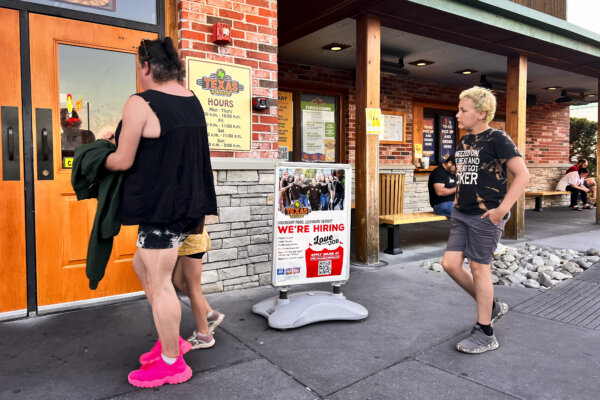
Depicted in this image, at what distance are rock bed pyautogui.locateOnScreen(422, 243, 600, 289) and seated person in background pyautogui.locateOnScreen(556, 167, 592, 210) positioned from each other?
286 inches

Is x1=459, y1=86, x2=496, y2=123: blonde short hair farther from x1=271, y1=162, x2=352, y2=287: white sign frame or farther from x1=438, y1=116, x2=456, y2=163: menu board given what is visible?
x1=438, y1=116, x2=456, y2=163: menu board

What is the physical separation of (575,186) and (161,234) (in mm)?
12893

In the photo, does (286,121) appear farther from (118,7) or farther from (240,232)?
(118,7)

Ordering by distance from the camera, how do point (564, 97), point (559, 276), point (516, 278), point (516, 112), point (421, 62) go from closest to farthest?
1. point (516, 278)
2. point (559, 276)
3. point (516, 112)
4. point (421, 62)
5. point (564, 97)

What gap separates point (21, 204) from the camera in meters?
3.36

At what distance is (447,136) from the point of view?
1016 cm

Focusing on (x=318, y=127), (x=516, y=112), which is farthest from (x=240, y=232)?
(x=516, y=112)

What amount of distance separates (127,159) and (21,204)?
5.57 ft

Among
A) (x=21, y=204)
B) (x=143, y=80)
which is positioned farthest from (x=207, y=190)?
(x=21, y=204)

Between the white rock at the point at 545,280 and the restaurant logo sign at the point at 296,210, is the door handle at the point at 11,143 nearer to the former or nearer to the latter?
the restaurant logo sign at the point at 296,210

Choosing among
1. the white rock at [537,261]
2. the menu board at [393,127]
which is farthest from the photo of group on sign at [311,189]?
the menu board at [393,127]

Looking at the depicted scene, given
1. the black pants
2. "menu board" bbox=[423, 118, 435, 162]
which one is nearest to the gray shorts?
"menu board" bbox=[423, 118, 435, 162]

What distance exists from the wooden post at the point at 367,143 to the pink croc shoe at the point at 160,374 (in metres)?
3.18

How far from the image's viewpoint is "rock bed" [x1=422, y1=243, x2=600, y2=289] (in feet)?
14.9
